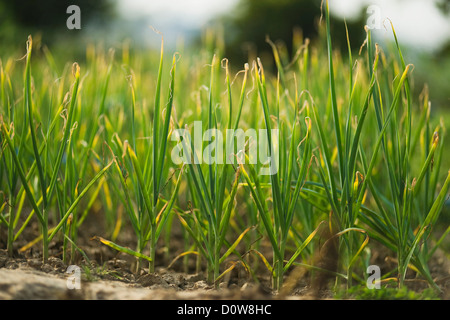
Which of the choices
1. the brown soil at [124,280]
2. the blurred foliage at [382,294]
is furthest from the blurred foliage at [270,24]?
the blurred foliage at [382,294]

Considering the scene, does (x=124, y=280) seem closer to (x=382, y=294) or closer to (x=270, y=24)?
(x=382, y=294)

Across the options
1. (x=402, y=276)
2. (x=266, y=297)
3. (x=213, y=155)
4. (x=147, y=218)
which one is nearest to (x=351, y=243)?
(x=402, y=276)

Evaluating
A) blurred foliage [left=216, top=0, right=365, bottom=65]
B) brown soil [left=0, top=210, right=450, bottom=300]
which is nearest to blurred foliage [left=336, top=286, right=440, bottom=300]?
brown soil [left=0, top=210, right=450, bottom=300]

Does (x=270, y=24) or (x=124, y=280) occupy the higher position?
(x=270, y=24)

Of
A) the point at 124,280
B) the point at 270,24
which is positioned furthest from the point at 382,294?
the point at 270,24

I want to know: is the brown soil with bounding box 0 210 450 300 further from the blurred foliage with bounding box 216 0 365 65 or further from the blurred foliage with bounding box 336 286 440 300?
the blurred foliage with bounding box 216 0 365 65

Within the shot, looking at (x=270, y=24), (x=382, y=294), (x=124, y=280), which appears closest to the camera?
(x=382, y=294)

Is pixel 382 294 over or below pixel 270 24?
below

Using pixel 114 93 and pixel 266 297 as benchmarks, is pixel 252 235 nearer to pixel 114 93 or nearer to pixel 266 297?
pixel 266 297

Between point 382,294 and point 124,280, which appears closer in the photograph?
point 382,294

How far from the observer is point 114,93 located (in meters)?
2.70

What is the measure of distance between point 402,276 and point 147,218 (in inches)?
33.6

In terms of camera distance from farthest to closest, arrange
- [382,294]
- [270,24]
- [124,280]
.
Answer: [270,24] → [124,280] → [382,294]
